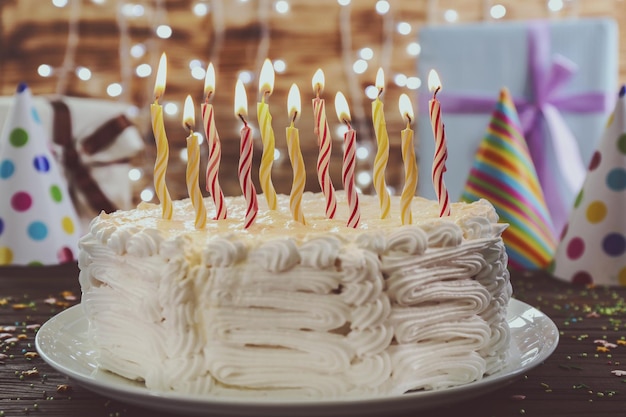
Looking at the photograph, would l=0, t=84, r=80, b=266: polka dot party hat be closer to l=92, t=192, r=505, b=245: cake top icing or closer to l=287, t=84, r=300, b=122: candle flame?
l=92, t=192, r=505, b=245: cake top icing

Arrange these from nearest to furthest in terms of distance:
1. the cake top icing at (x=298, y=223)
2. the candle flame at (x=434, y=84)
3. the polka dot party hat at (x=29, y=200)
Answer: the cake top icing at (x=298, y=223)
the candle flame at (x=434, y=84)
the polka dot party hat at (x=29, y=200)

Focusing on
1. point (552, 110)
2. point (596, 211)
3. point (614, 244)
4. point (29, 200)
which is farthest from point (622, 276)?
point (29, 200)

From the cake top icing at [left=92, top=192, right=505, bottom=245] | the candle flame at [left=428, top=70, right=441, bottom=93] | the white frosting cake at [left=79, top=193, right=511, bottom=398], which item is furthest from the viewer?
the candle flame at [left=428, top=70, right=441, bottom=93]

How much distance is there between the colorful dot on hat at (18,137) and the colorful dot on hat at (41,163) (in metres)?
0.06

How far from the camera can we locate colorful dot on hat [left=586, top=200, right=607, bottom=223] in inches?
A: 89.5

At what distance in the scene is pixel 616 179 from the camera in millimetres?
2273

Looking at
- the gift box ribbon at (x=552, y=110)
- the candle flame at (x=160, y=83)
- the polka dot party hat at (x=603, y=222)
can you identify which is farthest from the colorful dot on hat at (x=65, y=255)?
the gift box ribbon at (x=552, y=110)

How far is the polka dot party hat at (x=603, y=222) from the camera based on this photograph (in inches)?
88.7

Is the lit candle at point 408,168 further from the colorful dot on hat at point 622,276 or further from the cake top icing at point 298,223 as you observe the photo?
the colorful dot on hat at point 622,276

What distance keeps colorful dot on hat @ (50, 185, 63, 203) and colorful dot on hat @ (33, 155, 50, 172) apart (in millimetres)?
60

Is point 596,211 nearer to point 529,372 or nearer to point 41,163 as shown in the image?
point 529,372

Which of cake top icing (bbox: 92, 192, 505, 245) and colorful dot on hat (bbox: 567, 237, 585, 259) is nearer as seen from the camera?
cake top icing (bbox: 92, 192, 505, 245)

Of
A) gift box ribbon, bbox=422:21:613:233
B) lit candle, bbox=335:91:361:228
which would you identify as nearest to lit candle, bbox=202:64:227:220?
lit candle, bbox=335:91:361:228

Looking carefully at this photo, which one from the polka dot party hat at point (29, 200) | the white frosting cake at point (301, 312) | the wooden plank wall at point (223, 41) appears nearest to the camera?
the white frosting cake at point (301, 312)
